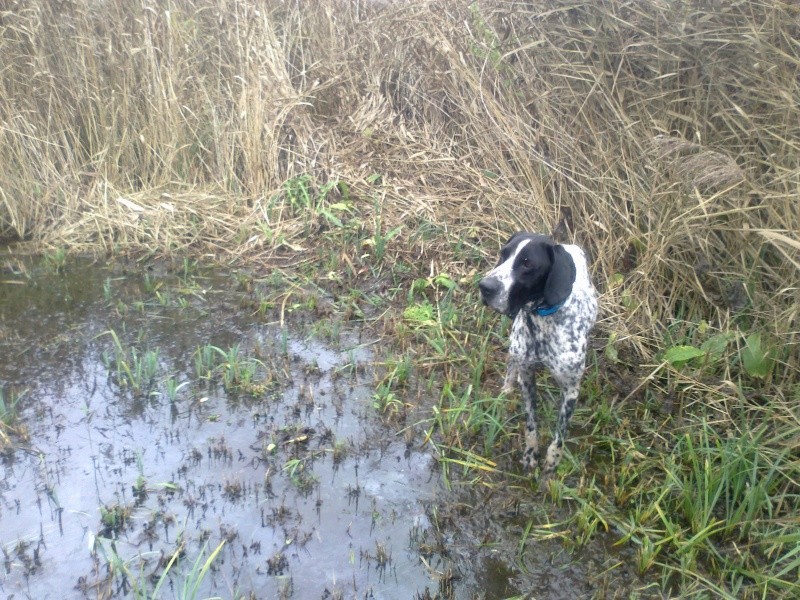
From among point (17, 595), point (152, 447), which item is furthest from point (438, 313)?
point (17, 595)

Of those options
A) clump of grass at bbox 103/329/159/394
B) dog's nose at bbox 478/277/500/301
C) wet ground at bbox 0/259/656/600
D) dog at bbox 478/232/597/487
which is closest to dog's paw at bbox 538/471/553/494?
dog at bbox 478/232/597/487

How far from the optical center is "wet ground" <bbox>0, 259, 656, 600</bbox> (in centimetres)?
300

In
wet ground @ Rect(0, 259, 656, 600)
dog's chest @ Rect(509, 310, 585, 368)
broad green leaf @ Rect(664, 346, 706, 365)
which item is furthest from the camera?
broad green leaf @ Rect(664, 346, 706, 365)

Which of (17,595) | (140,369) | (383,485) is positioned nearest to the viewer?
(17,595)

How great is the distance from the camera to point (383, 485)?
11.6 feet

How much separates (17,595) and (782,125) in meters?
4.28

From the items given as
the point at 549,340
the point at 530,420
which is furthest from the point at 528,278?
the point at 530,420

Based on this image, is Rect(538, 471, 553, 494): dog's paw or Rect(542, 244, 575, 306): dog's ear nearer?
Rect(542, 244, 575, 306): dog's ear

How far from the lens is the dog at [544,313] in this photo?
330 centimetres

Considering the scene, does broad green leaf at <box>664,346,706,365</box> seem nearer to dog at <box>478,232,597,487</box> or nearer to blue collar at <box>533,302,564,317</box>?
dog at <box>478,232,597,487</box>

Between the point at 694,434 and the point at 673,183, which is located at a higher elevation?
the point at 673,183

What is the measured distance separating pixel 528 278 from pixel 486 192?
8.67ft

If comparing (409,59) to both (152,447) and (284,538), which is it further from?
(284,538)

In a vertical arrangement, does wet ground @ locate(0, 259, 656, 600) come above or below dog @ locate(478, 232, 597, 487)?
below
